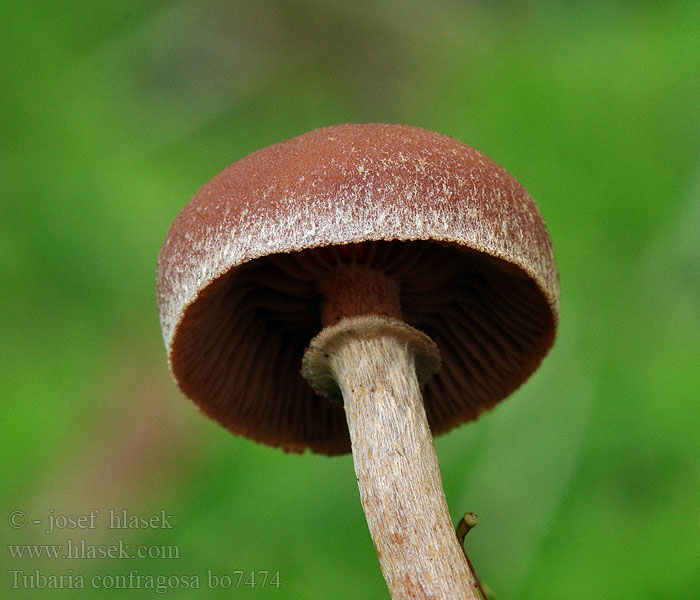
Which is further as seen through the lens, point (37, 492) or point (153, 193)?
point (153, 193)

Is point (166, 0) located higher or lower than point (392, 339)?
higher

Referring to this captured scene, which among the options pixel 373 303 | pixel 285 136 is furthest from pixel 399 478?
pixel 285 136

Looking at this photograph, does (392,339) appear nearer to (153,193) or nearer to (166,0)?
(153,193)

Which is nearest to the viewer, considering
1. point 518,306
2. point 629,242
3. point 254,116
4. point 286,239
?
point 286,239

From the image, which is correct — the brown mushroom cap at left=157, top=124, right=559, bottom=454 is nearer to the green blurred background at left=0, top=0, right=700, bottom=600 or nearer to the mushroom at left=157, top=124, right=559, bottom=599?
the mushroom at left=157, top=124, right=559, bottom=599

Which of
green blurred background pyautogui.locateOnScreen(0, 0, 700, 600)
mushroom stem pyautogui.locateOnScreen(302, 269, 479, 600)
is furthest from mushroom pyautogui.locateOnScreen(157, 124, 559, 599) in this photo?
green blurred background pyautogui.locateOnScreen(0, 0, 700, 600)

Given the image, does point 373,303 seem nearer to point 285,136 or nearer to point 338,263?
point 338,263

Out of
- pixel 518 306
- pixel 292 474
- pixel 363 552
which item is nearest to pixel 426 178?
pixel 518 306
